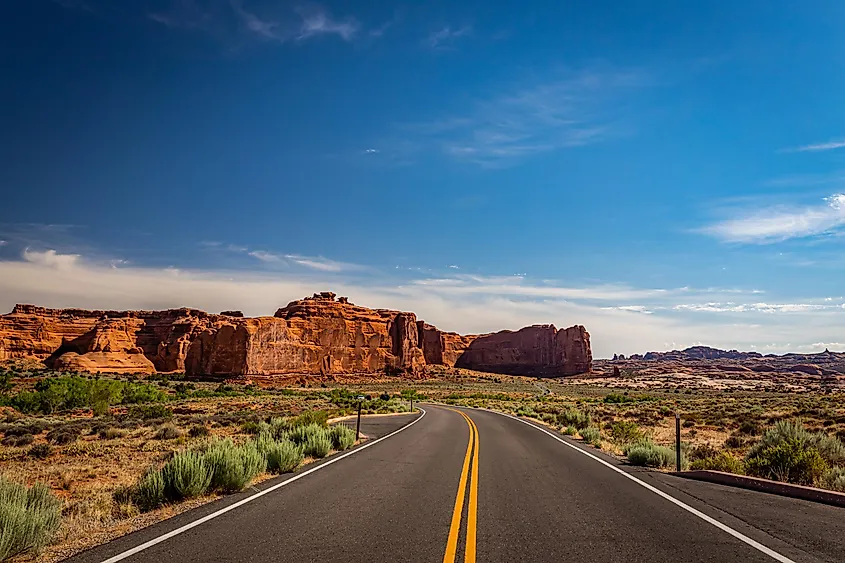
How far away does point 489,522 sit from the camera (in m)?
7.39

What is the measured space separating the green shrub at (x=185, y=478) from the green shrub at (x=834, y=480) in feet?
34.8

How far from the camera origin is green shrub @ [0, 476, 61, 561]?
19.0 ft

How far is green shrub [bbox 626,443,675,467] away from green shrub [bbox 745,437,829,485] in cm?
183

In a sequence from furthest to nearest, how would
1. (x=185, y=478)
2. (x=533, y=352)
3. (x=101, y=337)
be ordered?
(x=533, y=352) < (x=101, y=337) < (x=185, y=478)

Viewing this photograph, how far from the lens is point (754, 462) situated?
12.3m

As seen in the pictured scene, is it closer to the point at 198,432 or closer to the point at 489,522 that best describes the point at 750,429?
the point at 489,522

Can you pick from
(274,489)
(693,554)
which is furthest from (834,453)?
(274,489)

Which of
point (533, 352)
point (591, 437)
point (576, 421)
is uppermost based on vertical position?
point (533, 352)

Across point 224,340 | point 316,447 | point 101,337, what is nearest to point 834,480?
point 316,447

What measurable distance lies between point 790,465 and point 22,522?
1284 centimetres

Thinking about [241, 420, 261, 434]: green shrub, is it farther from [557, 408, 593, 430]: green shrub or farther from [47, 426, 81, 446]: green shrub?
[557, 408, 593, 430]: green shrub

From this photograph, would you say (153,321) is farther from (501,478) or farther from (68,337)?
(501,478)

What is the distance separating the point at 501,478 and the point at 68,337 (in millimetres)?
128115

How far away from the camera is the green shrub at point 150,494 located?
8.46 m
